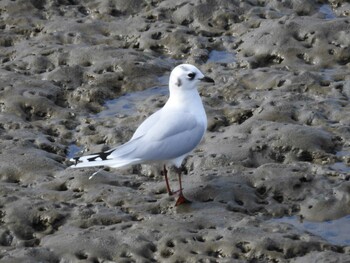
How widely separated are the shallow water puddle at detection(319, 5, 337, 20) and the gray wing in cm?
405

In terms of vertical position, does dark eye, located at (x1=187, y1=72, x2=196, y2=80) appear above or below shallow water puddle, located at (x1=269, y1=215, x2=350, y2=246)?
above

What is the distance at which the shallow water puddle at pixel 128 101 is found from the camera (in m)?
11.1

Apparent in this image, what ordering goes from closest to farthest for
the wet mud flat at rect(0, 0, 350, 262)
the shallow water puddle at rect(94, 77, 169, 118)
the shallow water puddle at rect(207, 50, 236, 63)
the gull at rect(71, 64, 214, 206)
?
the wet mud flat at rect(0, 0, 350, 262) → the gull at rect(71, 64, 214, 206) → the shallow water puddle at rect(94, 77, 169, 118) → the shallow water puddle at rect(207, 50, 236, 63)

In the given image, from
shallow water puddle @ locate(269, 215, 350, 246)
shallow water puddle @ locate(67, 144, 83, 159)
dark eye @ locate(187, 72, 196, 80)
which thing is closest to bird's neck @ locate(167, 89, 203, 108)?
dark eye @ locate(187, 72, 196, 80)

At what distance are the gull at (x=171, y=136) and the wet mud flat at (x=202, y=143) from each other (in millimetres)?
353

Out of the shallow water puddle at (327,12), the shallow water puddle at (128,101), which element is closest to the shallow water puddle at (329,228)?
the shallow water puddle at (128,101)

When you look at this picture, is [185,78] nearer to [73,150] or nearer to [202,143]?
[202,143]

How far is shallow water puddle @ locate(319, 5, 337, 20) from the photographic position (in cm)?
1281

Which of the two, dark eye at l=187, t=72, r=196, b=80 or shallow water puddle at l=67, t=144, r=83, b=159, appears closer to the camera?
dark eye at l=187, t=72, r=196, b=80

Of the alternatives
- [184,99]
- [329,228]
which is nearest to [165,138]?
[184,99]

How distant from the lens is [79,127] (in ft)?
35.2

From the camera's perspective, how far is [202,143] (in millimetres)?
10180

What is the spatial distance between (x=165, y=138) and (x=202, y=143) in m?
1.10

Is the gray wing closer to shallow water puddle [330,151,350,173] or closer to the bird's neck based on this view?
the bird's neck
